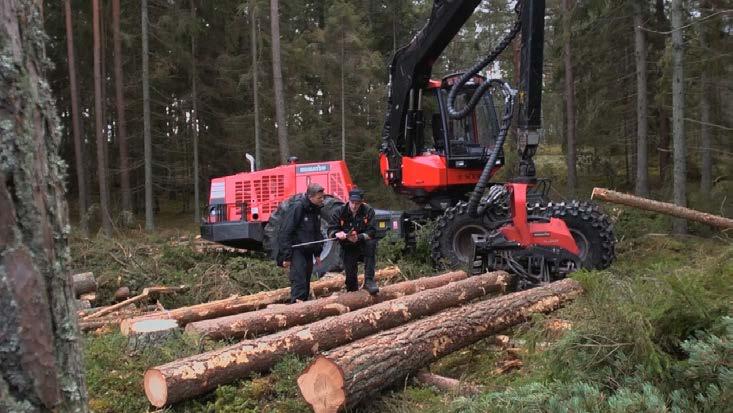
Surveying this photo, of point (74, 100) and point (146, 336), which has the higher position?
point (74, 100)

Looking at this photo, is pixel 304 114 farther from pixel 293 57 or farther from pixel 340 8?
pixel 340 8

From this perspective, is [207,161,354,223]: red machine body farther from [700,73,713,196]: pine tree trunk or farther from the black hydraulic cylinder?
[700,73,713,196]: pine tree trunk

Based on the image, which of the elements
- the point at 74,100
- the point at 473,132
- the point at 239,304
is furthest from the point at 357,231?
the point at 74,100

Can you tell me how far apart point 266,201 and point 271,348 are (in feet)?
20.9

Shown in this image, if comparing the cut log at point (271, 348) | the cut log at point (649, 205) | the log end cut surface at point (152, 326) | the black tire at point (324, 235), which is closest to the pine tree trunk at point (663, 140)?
the cut log at point (649, 205)

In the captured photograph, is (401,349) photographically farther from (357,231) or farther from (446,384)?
(357,231)

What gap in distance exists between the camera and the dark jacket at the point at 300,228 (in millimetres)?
6962

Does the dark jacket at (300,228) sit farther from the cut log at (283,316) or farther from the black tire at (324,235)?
the black tire at (324,235)

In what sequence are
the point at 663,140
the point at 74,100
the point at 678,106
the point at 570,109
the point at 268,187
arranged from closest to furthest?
the point at 268,187 → the point at 678,106 → the point at 570,109 → the point at 74,100 → the point at 663,140

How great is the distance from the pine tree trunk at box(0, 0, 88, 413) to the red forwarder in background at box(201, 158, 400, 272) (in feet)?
26.8

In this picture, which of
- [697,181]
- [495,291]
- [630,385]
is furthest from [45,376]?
[697,181]

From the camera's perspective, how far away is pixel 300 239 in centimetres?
705

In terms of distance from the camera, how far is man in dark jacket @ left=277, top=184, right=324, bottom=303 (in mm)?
6977

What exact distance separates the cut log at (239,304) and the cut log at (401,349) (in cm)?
249
